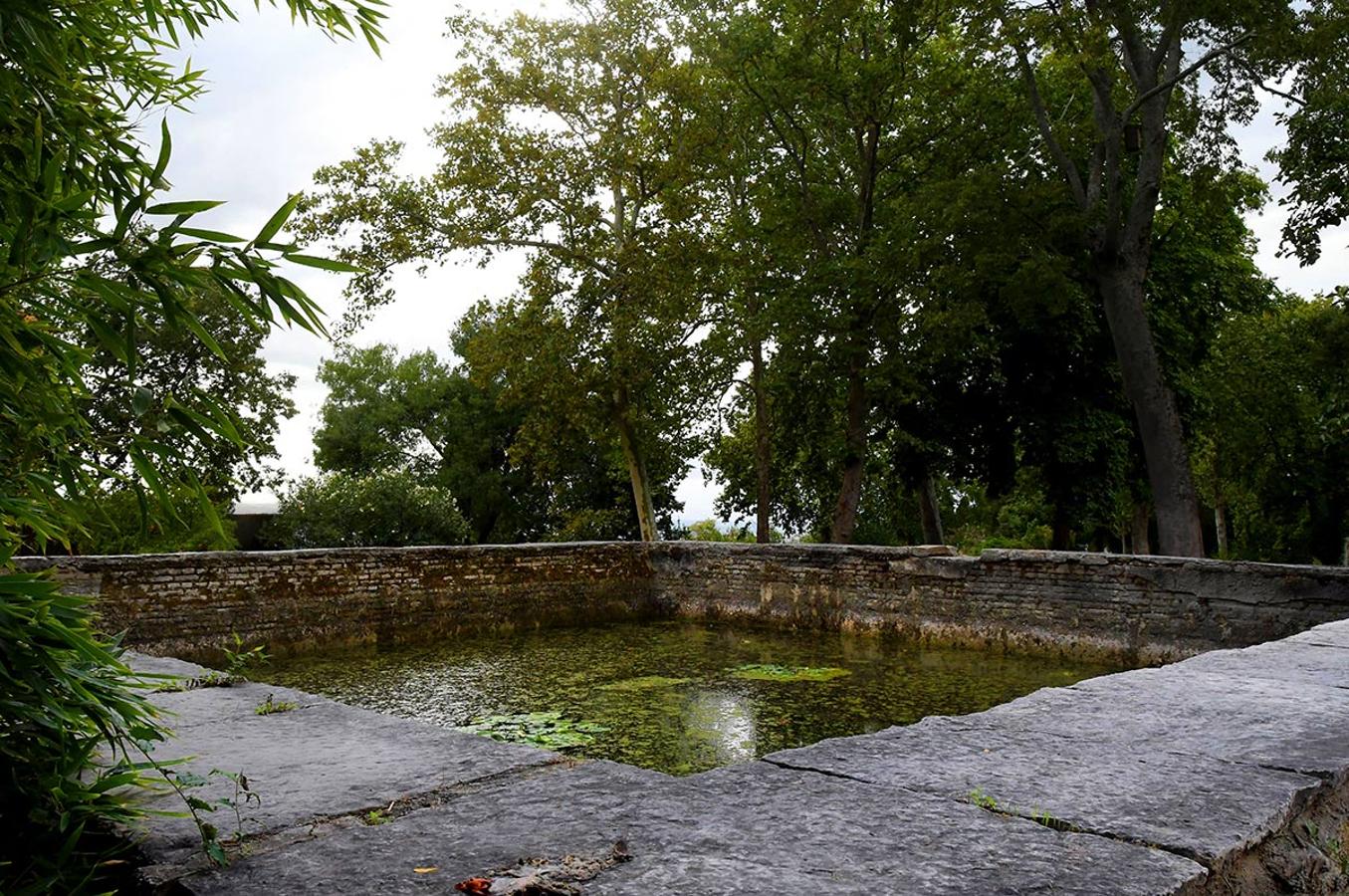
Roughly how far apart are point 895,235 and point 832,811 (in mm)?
13508

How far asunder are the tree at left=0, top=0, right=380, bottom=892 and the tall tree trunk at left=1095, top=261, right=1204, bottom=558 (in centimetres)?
1264

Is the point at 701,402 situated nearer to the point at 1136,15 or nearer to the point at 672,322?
the point at 672,322

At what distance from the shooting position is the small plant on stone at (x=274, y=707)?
320cm

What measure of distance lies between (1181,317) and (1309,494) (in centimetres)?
795

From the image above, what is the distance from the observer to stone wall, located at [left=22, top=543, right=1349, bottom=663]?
8.67 metres

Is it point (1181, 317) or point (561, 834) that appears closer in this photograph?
point (561, 834)

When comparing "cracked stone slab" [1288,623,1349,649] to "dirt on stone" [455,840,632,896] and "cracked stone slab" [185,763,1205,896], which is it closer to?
"cracked stone slab" [185,763,1205,896]

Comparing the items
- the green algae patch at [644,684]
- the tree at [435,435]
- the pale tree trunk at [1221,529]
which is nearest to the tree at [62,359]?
the green algae patch at [644,684]

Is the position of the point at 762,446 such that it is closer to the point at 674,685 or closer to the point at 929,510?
the point at 929,510

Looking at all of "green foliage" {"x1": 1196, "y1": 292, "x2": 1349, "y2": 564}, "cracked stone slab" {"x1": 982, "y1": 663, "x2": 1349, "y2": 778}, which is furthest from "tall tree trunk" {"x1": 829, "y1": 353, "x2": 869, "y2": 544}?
"cracked stone slab" {"x1": 982, "y1": 663, "x2": 1349, "y2": 778}

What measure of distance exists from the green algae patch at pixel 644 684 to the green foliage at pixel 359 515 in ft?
44.5

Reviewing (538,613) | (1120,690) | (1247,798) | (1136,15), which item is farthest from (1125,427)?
(1247,798)

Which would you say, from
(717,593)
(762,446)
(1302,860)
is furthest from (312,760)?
(762,446)

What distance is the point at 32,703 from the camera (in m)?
1.81
